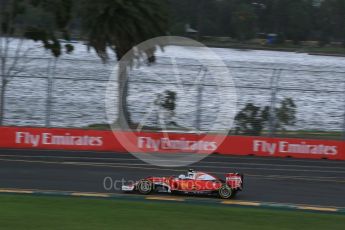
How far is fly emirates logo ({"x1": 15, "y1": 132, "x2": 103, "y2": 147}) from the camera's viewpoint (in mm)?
24734

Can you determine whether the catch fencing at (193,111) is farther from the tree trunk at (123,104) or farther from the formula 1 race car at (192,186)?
the formula 1 race car at (192,186)

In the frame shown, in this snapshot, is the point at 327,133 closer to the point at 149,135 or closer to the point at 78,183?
the point at 149,135

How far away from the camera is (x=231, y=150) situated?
25125 mm

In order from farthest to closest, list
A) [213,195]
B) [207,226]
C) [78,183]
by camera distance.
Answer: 1. [78,183]
2. [213,195]
3. [207,226]

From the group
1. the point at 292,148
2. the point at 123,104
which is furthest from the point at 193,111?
the point at 292,148

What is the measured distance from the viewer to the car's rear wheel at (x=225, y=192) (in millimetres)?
15062

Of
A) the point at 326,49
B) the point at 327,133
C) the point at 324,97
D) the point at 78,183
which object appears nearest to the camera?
the point at 78,183

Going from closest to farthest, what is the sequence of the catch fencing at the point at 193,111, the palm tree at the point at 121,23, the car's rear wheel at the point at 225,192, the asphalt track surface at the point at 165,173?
the car's rear wheel at the point at 225,192 < the asphalt track surface at the point at 165,173 < the catch fencing at the point at 193,111 < the palm tree at the point at 121,23

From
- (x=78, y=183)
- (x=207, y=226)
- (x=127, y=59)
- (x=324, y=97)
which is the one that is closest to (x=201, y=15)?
(x=324, y=97)

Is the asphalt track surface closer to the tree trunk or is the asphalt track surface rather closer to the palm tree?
the tree trunk

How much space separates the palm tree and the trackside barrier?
12.0ft

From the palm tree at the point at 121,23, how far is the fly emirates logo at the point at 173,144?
388 cm

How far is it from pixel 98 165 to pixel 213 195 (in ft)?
20.0

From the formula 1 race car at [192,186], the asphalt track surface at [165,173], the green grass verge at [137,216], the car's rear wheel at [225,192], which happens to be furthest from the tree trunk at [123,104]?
the green grass verge at [137,216]
